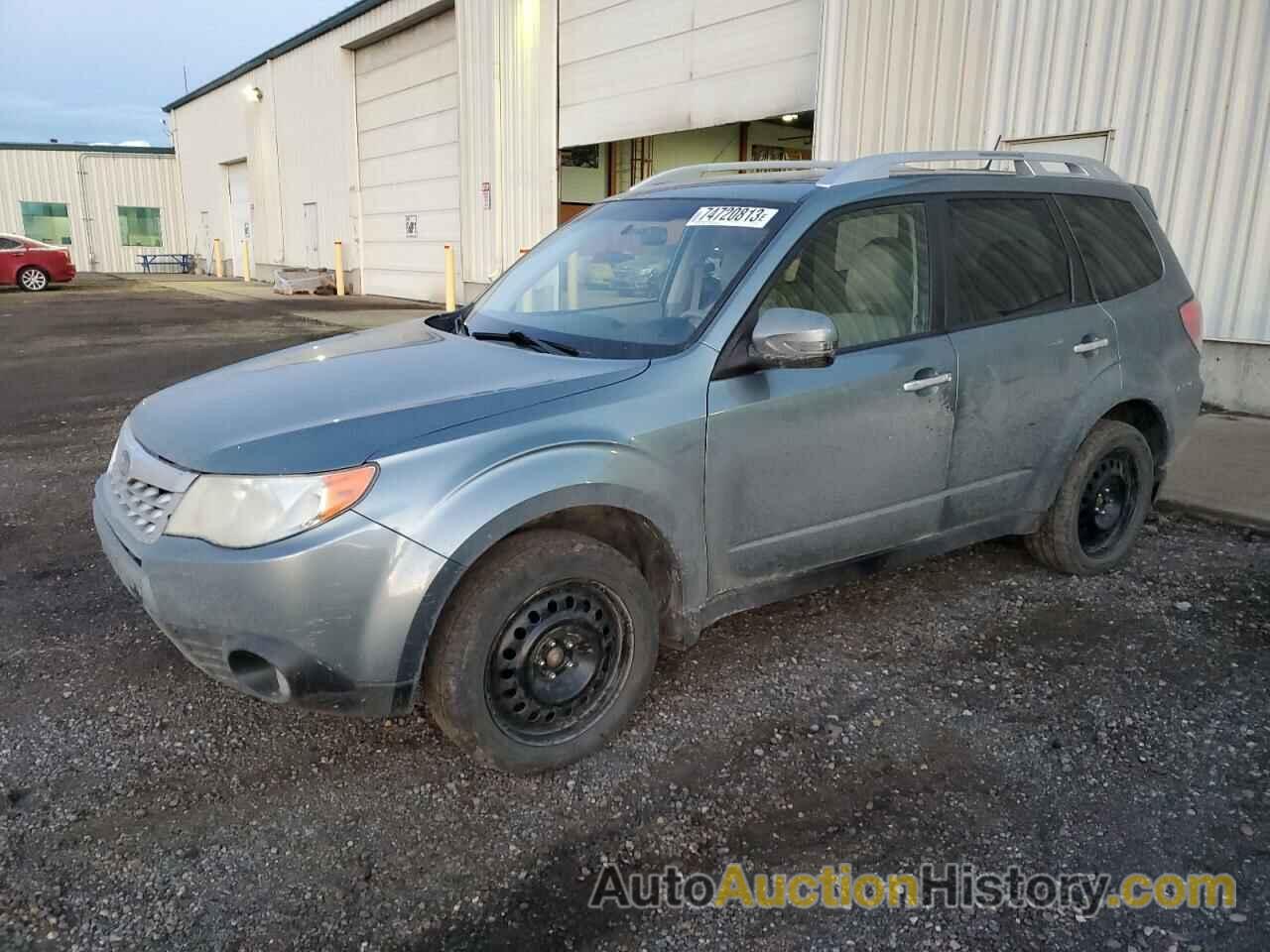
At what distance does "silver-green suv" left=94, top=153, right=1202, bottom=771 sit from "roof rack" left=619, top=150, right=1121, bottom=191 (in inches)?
0.8

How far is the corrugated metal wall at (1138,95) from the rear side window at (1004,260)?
4.74 m

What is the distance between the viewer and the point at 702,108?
13.1m

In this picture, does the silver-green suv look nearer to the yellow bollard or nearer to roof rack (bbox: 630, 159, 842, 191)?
roof rack (bbox: 630, 159, 842, 191)

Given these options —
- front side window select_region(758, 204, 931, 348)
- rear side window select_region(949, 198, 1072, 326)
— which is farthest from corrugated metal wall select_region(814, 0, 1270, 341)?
front side window select_region(758, 204, 931, 348)

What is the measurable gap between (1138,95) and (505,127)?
11.9 meters

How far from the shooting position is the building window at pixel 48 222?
1516 inches

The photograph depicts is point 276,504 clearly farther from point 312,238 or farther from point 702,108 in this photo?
Answer: point 312,238

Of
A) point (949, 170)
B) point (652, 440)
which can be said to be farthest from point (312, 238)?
point (652, 440)

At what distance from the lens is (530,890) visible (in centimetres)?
242

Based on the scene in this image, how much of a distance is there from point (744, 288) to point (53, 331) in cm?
1602

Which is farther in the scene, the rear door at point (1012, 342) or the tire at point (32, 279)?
the tire at point (32, 279)

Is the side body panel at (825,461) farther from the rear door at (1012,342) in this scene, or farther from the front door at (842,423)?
the rear door at (1012,342)

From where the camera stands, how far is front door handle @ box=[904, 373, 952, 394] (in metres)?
3.51

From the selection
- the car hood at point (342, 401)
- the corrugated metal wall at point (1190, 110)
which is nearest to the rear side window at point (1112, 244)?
the car hood at point (342, 401)
